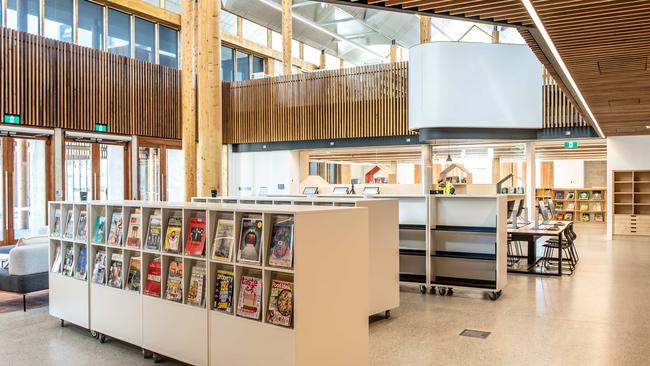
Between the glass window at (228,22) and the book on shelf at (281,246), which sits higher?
the glass window at (228,22)

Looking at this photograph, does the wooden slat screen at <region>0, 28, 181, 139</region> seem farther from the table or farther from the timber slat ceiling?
the timber slat ceiling

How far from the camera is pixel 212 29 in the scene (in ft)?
32.7

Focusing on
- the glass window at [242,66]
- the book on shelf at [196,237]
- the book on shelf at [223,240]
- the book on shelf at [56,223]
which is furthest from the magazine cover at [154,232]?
the glass window at [242,66]

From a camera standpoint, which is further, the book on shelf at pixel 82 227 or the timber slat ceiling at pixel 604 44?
the book on shelf at pixel 82 227

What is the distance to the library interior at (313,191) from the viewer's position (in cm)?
423

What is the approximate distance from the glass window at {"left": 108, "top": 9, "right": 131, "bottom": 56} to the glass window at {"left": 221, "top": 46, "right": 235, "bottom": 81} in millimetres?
3794

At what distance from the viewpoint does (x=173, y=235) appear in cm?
476

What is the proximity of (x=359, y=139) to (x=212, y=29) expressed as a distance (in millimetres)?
5435

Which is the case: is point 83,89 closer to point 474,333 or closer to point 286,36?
point 286,36

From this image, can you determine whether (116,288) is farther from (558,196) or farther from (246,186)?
(558,196)

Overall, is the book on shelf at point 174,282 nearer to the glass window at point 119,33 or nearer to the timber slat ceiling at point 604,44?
the timber slat ceiling at point 604,44

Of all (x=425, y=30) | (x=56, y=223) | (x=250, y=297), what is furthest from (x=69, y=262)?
(x=425, y=30)

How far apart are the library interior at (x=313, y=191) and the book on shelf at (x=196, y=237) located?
0.06 feet

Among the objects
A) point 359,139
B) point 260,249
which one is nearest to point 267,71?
point 359,139
